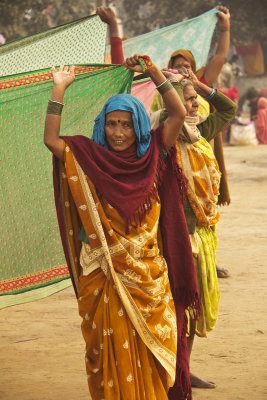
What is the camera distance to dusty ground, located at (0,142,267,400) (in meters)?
4.40

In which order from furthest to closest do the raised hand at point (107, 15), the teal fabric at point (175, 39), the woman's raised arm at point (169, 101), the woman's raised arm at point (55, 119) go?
the teal fabric at point (175, 39) < the raised hand at point (107, 15) < the woman's raised arm at point (169, 101) < the woman's raised arm at point (55, 119)

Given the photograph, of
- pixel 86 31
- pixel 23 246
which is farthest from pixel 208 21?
pixel 23 246

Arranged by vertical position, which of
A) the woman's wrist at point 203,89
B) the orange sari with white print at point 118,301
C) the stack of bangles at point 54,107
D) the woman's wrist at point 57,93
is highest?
the woman's wrist at point 57,93

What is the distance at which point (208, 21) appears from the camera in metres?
7.59

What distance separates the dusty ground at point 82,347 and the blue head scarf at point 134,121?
170 cm

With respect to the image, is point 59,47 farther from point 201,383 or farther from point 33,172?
point 201,383

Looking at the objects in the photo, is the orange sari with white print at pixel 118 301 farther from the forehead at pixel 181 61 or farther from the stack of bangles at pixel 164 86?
the forehead at pixel 181 61

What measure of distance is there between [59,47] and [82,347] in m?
2.27

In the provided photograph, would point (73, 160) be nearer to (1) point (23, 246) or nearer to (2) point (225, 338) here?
(1) point (23, 246)

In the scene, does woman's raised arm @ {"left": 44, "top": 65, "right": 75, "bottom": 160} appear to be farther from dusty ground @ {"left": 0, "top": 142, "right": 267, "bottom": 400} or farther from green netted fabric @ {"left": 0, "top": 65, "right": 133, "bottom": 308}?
dusty ground @ {"left": 0, "top": 142, "right": 267, "bottom": 400}

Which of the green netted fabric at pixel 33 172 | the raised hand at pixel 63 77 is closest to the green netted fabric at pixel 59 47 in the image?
the green netted fabric at pixel 33 172

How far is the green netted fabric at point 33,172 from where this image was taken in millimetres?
4145

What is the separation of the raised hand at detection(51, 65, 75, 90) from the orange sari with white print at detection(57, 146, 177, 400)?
12.7 inches

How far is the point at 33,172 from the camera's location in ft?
14.2
